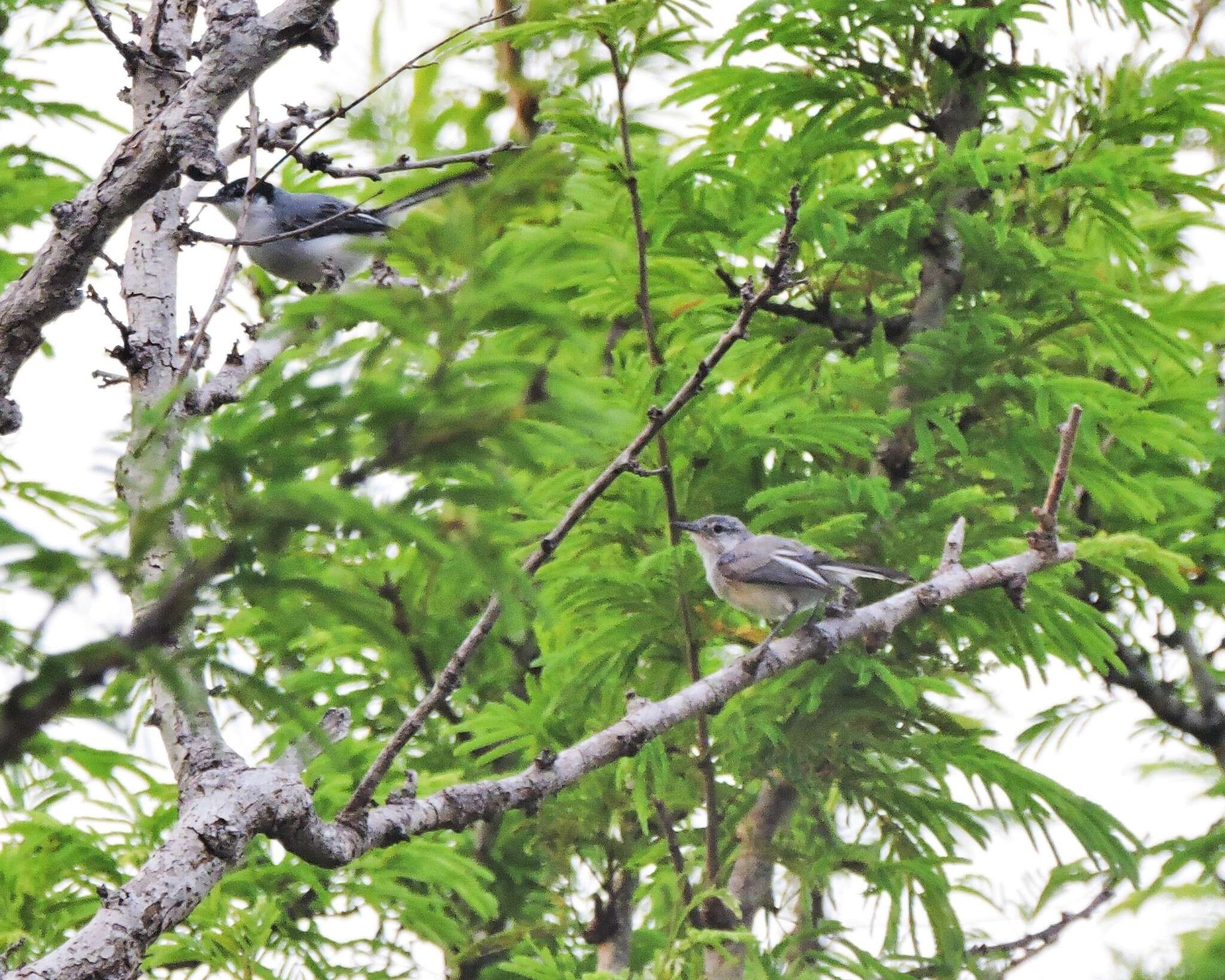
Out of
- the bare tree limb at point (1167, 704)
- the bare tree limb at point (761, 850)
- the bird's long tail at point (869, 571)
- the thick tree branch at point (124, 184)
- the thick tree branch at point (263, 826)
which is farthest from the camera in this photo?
the bare tree limb at point (1167, 704)

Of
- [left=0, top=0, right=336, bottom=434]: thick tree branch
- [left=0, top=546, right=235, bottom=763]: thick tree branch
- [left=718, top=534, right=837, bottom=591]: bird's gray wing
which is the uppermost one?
[left=718, top=534, right=837, bottom=591]: bird's gray wing

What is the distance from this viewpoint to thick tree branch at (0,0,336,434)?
232cm

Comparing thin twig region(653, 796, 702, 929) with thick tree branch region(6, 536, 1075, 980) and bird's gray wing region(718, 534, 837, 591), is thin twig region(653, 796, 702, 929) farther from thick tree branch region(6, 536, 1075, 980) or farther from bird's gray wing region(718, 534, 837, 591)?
thick tree branch region(6, 536, 1075, 980)

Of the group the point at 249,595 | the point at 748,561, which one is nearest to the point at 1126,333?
the point at 748,561

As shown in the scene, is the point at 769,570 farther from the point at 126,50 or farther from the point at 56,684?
the point at 56,684

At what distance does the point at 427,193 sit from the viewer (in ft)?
14.0

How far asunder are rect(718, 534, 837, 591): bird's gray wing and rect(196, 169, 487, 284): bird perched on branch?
168 cm

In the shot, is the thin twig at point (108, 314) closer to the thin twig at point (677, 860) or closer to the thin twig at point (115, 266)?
the thin twig at point (115, 266)

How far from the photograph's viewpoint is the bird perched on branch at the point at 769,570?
4.72 metres

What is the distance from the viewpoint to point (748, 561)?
187 inches

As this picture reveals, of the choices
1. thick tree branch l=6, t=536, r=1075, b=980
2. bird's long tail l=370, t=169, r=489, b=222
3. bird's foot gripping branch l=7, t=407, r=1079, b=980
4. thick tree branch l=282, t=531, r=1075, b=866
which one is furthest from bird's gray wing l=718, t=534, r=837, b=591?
bird's long tail l=370, t=169, r=489, b=222

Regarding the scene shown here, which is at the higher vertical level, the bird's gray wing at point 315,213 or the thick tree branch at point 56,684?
the bird's gray wing at point 315,213

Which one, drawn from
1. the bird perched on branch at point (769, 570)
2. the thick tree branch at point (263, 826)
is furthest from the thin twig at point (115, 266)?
the bird perched on branch at point (769, 570)

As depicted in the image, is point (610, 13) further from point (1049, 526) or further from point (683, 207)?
point (1049, 526)
